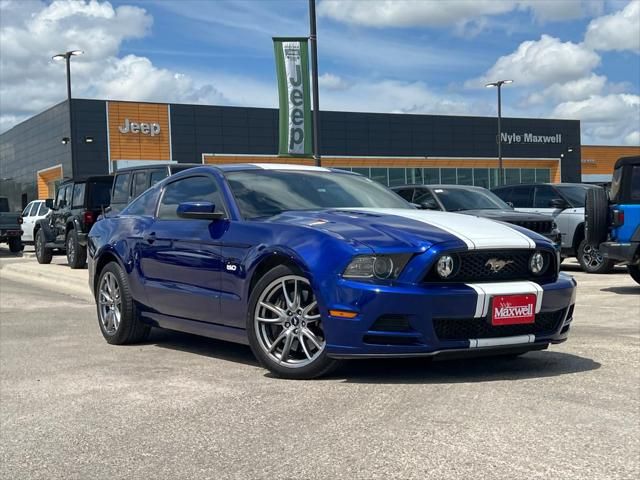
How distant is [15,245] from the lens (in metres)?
26.2

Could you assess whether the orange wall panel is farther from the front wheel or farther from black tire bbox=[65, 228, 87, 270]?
black tire bbox=[65, 228, 87, 270]

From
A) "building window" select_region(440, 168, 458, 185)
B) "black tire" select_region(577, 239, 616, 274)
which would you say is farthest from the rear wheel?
"building window" select_region(440, 168, 458, 185)

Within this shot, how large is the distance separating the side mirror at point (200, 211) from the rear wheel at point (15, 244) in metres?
21.5

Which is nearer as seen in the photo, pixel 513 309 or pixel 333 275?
pixel 333 275

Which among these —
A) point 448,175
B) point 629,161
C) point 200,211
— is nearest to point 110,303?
point 200,211

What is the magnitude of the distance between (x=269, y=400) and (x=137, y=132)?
4416 centimetres

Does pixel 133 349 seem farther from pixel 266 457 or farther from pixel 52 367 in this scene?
pixel 266 457

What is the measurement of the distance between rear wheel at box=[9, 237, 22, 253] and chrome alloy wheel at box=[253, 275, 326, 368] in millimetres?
22214

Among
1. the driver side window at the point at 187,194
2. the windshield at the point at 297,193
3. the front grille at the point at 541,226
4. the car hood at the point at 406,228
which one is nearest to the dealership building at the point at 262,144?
the front grille at the point at 541,226

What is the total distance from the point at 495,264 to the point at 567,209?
34.9 ft

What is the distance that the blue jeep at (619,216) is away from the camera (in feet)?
35.8

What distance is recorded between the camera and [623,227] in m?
11.0

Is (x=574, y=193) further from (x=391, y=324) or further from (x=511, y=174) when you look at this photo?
(x=511, y=174)

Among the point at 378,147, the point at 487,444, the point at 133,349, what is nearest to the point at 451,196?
the point at 133,349
